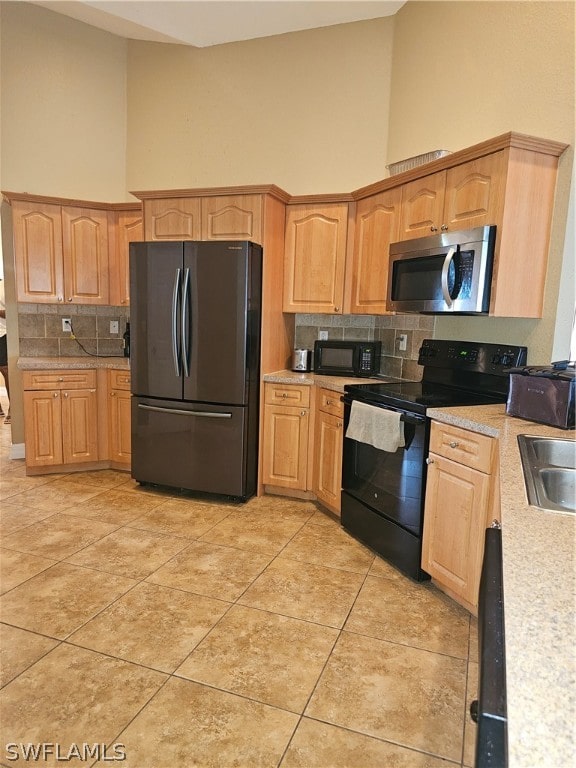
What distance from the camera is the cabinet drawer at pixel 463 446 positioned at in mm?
1969

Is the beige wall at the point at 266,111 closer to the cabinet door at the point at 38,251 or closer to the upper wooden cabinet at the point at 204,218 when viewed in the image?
the upper wooden cabinet at the point at 204,218

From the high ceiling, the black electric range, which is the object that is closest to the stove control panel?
the black electric range

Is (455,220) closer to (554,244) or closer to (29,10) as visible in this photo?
(554,244)

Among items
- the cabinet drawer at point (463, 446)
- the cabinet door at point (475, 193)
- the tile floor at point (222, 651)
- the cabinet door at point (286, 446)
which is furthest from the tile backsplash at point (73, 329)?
the cabinet drawer at point (463, 446)

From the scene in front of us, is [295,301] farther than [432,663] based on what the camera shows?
Yes

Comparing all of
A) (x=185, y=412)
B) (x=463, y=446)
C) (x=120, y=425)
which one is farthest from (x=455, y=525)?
(x=120, y=425)

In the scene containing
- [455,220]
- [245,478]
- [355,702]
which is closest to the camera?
[355,702]

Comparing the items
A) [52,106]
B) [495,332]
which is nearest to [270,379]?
[495,332]

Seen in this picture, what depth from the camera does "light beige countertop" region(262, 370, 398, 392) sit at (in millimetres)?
Result: 3215

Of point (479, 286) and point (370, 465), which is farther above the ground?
point (479, 286)

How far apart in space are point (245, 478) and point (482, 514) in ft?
5.82

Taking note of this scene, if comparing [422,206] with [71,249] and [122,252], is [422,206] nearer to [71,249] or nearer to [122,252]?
[122,252]

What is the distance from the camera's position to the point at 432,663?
6.13 ft

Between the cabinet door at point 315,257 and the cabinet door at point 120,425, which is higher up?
the cabinet door at point 315,257
